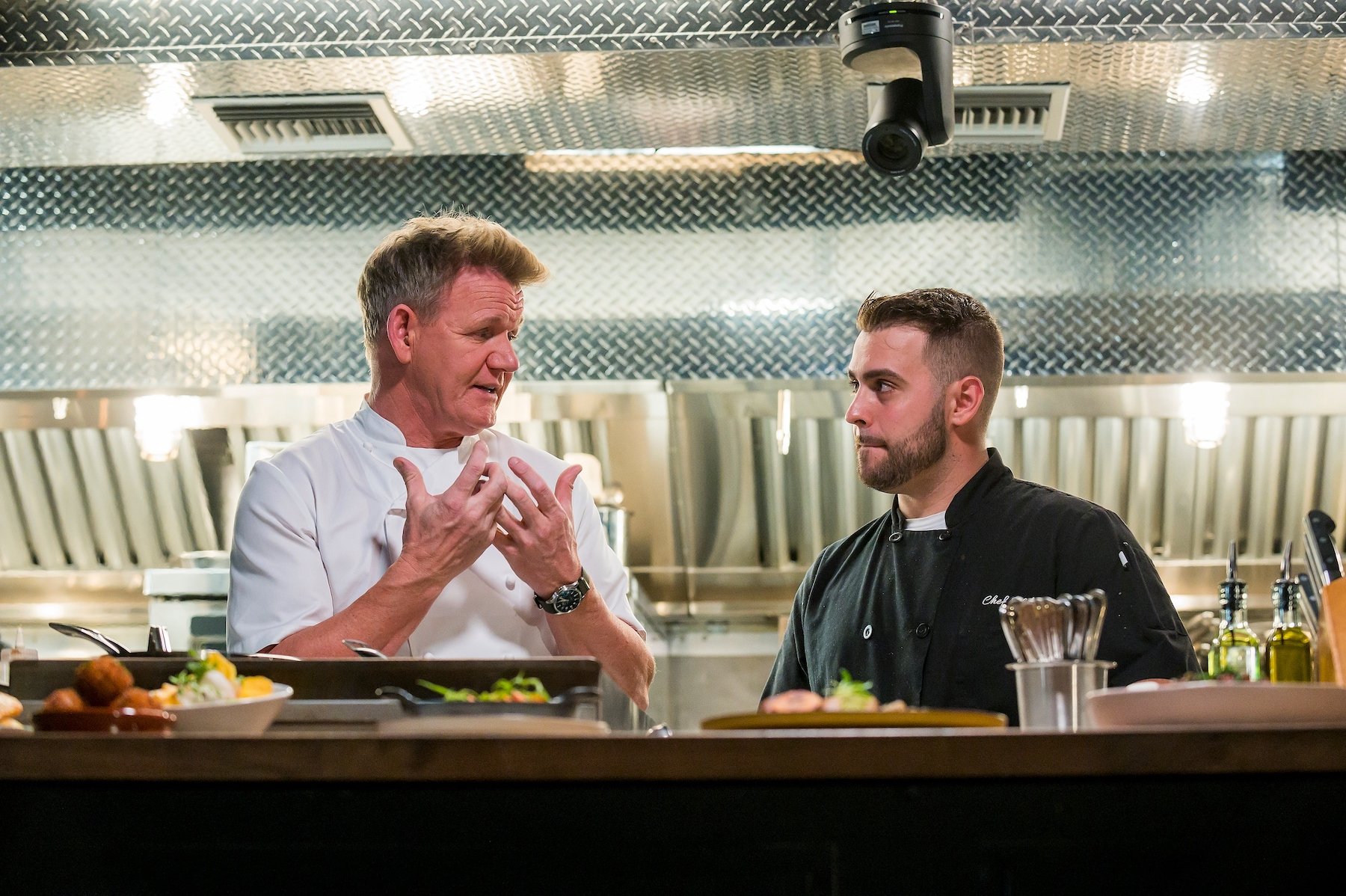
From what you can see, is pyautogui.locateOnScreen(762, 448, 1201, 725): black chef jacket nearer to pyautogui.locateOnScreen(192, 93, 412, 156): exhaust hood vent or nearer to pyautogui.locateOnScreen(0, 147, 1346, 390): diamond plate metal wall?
pyautogui.locateOnScreen(0, 147, 1346, 390): diamond plate metal wall

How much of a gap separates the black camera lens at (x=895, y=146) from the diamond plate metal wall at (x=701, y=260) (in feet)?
3.88

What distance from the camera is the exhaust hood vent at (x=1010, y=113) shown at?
351cm

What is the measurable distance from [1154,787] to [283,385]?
3.43 m

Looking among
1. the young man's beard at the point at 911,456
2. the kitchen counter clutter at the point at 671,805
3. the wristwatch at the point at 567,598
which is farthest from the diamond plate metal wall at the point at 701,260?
the kitchen counter clutter at the point at 671,805

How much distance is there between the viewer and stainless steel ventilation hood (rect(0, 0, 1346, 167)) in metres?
3.20

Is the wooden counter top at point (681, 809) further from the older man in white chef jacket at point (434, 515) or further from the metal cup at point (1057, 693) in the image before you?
the older man in white chef jacket at point (434, 515)

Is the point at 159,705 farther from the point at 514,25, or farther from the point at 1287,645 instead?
the point at 514,25

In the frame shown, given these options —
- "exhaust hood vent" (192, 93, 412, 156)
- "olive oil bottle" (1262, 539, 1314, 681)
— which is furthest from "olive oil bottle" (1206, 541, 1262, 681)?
"exhaust hood vent" (192, 93, 412, 156)

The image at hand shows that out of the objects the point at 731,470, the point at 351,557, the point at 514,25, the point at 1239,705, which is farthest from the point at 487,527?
the point at 731,470

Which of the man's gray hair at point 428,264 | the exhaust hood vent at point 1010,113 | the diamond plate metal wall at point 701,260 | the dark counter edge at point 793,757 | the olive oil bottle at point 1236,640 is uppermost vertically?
the exhaust hood vent at point 1010,113

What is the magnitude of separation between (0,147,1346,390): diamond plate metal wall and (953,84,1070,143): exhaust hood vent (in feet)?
1.65

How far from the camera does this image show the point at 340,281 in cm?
437

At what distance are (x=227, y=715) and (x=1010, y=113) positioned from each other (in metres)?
2.84

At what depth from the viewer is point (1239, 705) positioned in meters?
1.33
